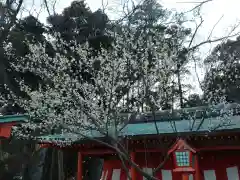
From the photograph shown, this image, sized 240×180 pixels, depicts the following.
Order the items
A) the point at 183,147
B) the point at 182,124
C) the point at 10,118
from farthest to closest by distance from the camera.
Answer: the point at 182,124
the point at 183,147
the point at 10,118

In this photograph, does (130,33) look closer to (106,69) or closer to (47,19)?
(106,69)

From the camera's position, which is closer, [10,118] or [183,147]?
[10,118]

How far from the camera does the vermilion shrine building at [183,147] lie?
303 inches

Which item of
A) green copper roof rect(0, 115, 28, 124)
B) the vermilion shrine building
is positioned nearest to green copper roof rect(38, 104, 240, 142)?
the vermilion shrine building

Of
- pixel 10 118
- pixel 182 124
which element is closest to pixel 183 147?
pixel 182 124

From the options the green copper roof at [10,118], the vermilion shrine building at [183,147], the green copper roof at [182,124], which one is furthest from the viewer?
the green copper roof at [182,124]

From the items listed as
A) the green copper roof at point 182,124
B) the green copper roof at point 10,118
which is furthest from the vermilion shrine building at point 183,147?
the green copper roof at point 10,118

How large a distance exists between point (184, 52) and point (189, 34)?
1621 mm

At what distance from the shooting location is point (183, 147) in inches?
276

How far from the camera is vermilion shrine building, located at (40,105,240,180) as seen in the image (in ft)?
25.2

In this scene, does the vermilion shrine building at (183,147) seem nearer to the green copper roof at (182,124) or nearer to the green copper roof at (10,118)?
the green copper roof at (182,124)

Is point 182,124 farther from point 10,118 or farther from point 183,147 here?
point 10,118

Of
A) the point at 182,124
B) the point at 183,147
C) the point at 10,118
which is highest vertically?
the point at 182,124

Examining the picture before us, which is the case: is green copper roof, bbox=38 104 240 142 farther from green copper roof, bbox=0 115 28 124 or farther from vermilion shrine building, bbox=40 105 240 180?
green copper roof, bbox=0 115 28 124
